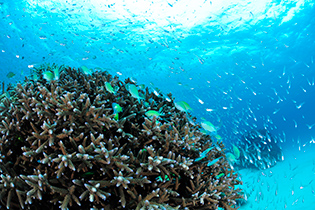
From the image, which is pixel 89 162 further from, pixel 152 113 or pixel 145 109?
pixel 145 109

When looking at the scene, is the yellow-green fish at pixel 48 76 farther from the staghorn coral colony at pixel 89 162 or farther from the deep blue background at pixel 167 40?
the deep blue background at pixel 167 40

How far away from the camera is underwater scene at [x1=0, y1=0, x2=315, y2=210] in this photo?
8.91 ft

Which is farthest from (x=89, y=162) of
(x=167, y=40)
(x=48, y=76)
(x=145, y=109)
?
(x=167, y=40)

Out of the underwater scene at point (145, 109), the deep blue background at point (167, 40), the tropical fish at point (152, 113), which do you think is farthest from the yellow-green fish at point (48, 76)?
the deep blue background at point (167, 40)

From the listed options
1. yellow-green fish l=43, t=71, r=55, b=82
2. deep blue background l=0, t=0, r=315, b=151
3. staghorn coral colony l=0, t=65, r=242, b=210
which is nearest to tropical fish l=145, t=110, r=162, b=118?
staghorn coral colony l=0, t=65, r=242, b=210

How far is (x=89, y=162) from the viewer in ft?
8.56

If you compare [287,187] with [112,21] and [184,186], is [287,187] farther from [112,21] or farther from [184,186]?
[112,21]

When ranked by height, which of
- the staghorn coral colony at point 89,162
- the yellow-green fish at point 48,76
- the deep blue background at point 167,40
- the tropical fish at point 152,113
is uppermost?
the deep blue background at point 167,40

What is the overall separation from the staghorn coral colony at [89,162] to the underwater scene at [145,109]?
20mm

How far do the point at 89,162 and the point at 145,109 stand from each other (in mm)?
1641

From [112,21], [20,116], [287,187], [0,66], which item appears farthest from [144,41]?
[0,66]

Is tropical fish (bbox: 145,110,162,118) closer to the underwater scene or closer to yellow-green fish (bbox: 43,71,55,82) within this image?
the underwater scene

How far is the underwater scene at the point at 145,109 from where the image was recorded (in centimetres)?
272

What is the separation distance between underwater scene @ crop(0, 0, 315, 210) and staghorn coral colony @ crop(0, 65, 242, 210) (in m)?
0.02
